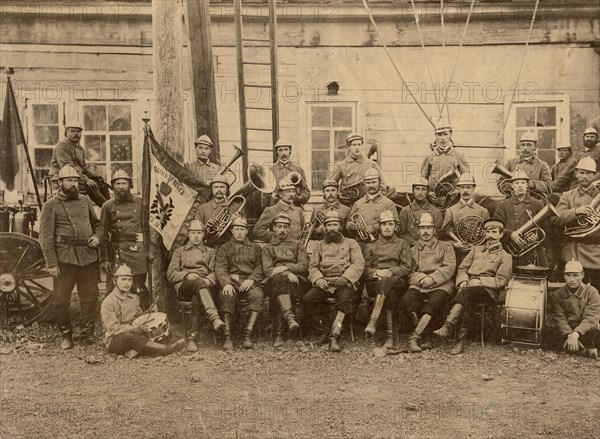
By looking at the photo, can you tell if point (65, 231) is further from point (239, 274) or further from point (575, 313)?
point (575, 313)

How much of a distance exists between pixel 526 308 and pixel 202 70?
145 inches

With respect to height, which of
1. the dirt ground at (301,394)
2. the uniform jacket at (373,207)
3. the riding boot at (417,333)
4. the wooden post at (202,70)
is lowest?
the dirt ground at (301,394)

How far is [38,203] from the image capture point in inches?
247

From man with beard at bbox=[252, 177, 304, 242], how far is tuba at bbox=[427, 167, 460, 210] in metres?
1.36

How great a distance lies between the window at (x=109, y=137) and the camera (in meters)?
6.30

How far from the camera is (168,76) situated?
18.6 ft

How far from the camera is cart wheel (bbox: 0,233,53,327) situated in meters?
5.82

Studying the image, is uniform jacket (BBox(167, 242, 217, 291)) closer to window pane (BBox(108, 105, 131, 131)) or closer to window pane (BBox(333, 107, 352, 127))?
window pane (BBox(108, 105, 131, 131))

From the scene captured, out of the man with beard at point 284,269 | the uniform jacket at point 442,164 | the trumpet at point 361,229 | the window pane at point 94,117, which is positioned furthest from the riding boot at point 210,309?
the uniform jacket at point 442,164

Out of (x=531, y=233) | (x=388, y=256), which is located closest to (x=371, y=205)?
(x=388, y=256)

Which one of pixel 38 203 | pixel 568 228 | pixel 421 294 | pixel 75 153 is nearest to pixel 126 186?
pixel 75 153

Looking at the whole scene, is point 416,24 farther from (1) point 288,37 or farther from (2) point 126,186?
(2) point 126,186

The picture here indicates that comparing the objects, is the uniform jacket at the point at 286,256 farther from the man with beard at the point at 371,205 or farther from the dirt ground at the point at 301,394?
the dirt ground at the point at 301,394

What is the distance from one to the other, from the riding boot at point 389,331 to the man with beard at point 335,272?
1.14 feet
